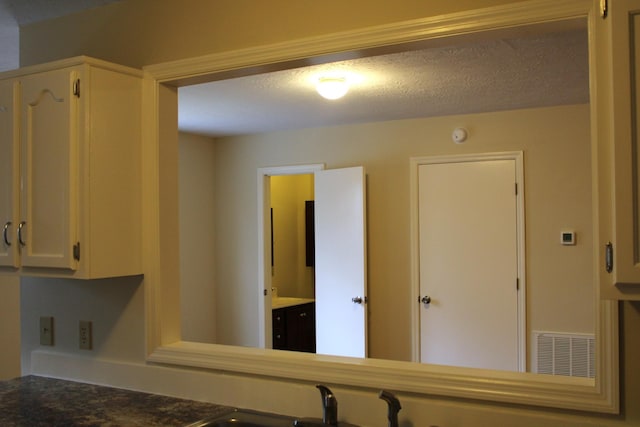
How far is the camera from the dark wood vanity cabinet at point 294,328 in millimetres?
5562

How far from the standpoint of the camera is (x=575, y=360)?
4.18 m

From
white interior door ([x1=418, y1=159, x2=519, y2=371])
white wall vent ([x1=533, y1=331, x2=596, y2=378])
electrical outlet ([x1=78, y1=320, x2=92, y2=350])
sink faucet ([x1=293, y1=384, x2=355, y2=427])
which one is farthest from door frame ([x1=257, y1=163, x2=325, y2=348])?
sink faucet ([x1=293, y1=384, x2=355, y2=427])

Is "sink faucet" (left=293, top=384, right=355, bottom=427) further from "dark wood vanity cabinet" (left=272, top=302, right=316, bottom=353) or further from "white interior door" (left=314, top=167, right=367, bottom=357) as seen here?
"dark wood vanity cabinet" (left=272, top=302, right=316, bottom=353)

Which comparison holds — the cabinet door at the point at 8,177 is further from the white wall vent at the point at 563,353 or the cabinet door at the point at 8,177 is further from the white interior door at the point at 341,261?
the white wall vent at the point at 563,353

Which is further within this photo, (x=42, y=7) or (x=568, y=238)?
(x=568, y=238)

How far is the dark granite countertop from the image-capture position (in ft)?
6.11

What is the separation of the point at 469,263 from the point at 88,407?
317 cm

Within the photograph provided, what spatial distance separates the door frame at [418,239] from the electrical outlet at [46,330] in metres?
2.91

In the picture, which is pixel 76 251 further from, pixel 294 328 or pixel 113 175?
pixel 294 328

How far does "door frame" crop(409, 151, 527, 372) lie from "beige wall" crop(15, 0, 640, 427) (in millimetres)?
2843

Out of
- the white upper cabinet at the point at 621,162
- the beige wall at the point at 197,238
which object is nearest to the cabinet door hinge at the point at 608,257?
the white upper cabinet at the point at 621,162

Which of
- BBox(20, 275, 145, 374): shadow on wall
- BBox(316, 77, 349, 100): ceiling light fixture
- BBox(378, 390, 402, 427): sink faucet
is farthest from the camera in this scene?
BBox(316, 77, 349, 100): ceiling light fixture

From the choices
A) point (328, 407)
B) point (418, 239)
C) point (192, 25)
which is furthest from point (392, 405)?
point (418, 239)

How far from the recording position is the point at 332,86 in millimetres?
3352
